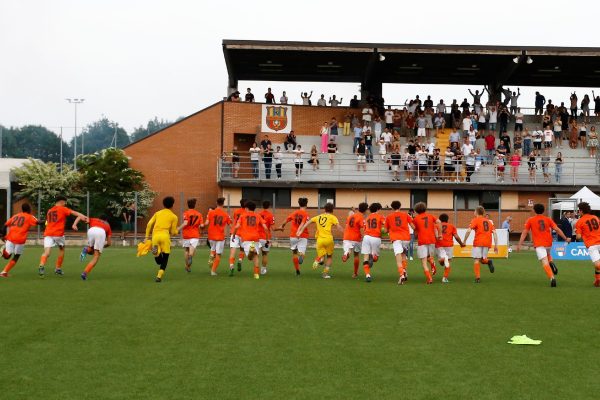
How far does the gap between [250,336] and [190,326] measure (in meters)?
1.23

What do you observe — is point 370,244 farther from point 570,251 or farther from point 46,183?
point 46,183

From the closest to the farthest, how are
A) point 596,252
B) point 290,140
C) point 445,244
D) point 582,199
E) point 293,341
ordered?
point 293,341 < point 596,252 < point 445,244 < point 582,199 < point 290,140

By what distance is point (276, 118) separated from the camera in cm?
4628

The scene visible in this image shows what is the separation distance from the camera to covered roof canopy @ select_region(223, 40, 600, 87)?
44188 mm

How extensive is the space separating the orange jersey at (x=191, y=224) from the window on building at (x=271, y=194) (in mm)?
20916

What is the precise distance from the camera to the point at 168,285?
17.7 meters

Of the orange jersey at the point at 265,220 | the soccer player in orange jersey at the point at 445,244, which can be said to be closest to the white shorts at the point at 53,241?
the orange jersey at the point at 265,220

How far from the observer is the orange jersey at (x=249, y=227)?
20203 millimetres

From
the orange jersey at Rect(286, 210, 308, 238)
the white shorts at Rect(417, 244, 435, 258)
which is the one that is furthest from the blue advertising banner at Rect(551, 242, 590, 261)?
the orange jersey at Rect(286, 210, 308, 238)

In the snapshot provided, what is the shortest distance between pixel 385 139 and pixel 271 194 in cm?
707

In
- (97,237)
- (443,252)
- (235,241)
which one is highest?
(97,237)

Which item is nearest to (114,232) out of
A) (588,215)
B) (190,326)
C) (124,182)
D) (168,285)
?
(124,182)

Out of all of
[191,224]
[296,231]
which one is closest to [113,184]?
[191,224]

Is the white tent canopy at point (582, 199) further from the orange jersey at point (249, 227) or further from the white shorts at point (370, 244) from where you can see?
the orange jersey at point (249, 227)
